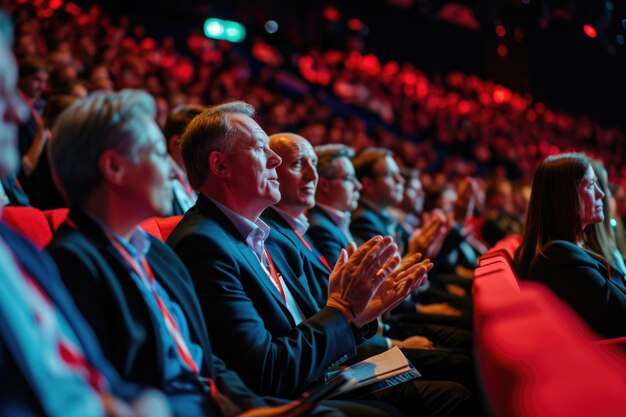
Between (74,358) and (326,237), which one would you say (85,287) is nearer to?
(74,358)

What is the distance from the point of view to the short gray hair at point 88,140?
1206mm

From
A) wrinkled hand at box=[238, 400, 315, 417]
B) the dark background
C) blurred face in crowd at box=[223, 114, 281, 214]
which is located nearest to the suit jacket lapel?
blurred face in crowd at box=[223, 114, 281, 214]

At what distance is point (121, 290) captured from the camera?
1.17 metres

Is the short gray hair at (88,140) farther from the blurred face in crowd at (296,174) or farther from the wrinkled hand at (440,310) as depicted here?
the wrinkled hand at (440,310)

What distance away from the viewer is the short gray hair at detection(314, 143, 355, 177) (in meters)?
3.05

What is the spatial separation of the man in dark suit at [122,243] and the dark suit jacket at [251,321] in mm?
208

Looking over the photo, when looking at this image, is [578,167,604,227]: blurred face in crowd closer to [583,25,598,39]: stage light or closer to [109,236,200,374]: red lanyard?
[109,236,200,374]: red lanyard

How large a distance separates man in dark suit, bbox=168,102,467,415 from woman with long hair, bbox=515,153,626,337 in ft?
1.87

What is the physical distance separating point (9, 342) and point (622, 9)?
427 centimetres

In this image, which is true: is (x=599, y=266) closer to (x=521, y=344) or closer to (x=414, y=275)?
(x=414, y=275)

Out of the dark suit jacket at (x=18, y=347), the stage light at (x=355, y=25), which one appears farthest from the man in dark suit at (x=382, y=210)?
the stage light at (x=355, y=25)

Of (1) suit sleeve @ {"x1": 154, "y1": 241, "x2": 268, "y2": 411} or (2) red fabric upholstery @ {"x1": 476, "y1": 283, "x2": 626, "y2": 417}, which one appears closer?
(2) red fabric upholstery @ {"x1": 476, "y1": 283, "x2": 626, "y2": 417}

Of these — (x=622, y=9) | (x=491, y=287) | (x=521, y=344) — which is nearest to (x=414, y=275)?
(x=491, y=287)

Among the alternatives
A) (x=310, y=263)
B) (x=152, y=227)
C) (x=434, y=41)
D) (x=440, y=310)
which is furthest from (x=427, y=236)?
(x=434, y=41)
